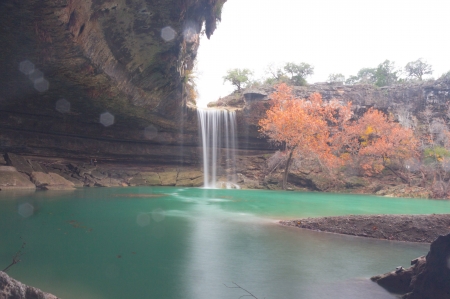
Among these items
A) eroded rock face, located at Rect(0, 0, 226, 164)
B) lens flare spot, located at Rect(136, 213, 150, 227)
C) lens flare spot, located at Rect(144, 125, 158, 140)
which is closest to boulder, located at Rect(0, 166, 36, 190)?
eroded rock face, located at Rect(0, 0, 226, 164)

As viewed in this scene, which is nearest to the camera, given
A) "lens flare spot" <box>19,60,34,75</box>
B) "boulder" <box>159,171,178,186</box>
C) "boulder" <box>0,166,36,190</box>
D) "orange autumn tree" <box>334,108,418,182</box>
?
"lens flare spot" <box>19,60,34,75</box>

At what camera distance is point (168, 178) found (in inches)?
954

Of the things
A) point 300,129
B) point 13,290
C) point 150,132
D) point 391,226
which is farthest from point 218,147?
point 13,290

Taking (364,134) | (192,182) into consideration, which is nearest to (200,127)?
(192,182)

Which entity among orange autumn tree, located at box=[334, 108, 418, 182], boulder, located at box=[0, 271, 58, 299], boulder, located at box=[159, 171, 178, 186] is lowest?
boulder, located at box=[159, 171, 178, 186]

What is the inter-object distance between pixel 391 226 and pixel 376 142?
18973mm

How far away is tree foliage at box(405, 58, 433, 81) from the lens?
40.8 m

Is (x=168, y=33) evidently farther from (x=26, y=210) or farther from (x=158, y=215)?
(x=26, y=210)

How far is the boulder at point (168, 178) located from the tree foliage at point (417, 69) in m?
34.7

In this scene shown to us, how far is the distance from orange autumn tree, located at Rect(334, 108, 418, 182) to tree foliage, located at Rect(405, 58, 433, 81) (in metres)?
19.5

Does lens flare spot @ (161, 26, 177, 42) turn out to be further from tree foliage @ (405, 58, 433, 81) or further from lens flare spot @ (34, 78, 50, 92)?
tree foliage @ (405, 58, 433, 81)

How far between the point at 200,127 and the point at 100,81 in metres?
11.6

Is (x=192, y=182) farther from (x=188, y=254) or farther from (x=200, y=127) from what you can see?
(x=188, y=254)

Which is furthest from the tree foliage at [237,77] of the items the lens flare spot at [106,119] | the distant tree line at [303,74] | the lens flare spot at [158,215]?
the lens flare spot at [158,215]
